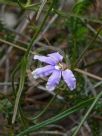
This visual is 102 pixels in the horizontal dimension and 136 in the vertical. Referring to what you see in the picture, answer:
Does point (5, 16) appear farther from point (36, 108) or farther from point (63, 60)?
point (63, 60)

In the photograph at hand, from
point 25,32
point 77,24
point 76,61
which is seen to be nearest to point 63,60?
point 76,61

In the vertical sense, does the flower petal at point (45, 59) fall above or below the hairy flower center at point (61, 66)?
above

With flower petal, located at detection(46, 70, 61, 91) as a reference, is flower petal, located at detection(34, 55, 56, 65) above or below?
above

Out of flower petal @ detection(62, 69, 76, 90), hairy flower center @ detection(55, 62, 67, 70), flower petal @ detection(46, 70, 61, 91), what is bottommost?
flower petal @ detection(46, 70, 61, 91)

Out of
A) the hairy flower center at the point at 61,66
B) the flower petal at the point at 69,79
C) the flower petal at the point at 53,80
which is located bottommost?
the flower petal at the point at 53,80
